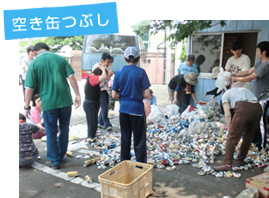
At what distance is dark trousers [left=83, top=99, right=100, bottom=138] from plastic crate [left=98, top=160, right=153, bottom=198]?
6.65ft

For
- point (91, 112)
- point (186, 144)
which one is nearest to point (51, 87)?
point (91, 112)

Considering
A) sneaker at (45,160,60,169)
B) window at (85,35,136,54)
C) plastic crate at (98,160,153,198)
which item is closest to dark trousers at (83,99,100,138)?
sneaker at (45,160,60,169)

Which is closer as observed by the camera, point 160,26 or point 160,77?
point 160,26

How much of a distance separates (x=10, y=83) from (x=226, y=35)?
7.33 meters

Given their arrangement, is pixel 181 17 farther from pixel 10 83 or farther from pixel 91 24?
pixel 10 83

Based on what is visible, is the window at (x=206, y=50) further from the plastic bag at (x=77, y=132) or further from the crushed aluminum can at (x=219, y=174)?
the crushed aluminum can at (x=219, y=174)

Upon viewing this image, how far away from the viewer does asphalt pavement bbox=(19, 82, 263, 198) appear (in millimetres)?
3393

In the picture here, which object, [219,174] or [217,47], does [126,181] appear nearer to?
[219,174]

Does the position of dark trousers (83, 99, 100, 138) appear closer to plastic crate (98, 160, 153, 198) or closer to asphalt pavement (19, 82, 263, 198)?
asphalt pavement (19, 82, 263, 198)

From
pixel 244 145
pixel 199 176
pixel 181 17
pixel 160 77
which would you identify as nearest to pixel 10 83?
pixel 181 17

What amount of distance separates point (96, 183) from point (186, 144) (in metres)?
2.20

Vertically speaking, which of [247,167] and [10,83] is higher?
[10,83]

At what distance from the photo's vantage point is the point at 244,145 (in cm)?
409

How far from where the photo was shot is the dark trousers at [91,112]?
206 inches
